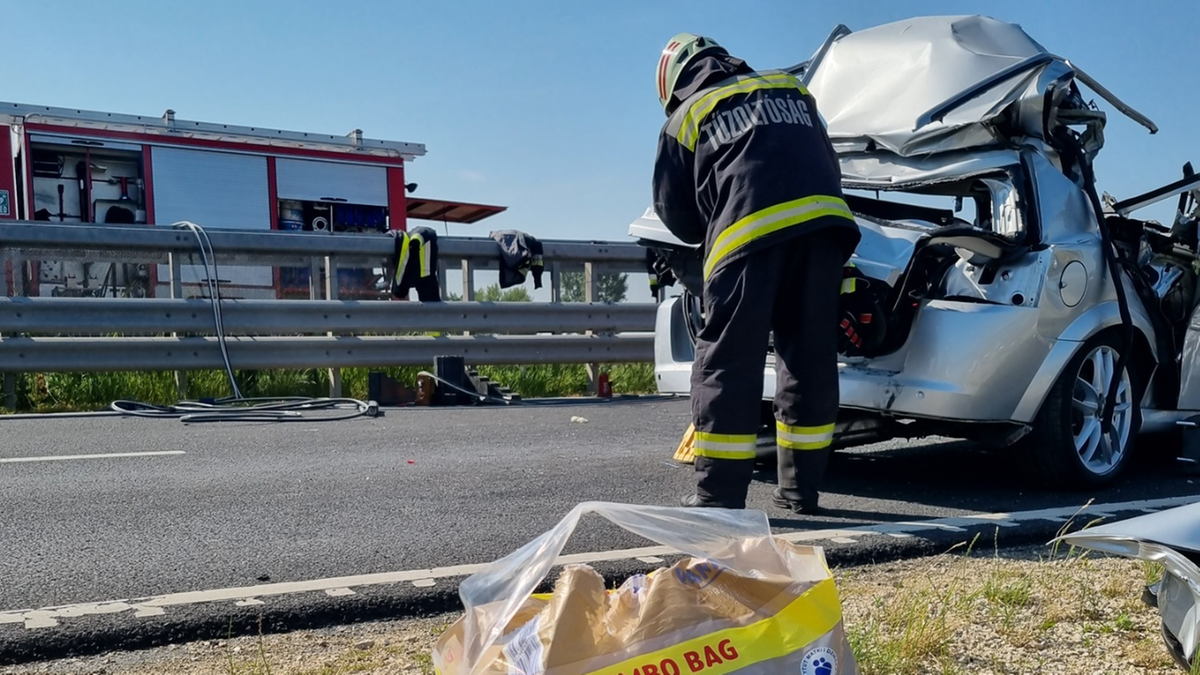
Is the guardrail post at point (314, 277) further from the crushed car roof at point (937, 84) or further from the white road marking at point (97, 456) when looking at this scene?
the crushed car roof at point (937, 84)

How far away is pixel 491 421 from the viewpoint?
693cm

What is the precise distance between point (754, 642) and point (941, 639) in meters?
0.91

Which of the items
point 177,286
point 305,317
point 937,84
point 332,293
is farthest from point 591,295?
point 937,84

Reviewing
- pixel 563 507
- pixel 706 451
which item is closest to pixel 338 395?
pixel 563 507

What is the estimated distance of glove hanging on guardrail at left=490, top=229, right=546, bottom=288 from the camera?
29.2ft

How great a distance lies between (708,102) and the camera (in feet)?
12.8

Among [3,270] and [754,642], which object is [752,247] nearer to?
[754,642]

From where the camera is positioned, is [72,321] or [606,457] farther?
[72,321]

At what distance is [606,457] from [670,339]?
0.70 metres

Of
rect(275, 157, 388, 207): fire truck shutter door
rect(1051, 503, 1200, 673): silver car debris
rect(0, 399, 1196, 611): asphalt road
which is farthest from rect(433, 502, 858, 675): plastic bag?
rect(275, 157, 388, 207): fire truck shutter door

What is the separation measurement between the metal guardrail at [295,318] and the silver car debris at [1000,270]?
3552mm

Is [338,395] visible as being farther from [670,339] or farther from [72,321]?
[670,339]

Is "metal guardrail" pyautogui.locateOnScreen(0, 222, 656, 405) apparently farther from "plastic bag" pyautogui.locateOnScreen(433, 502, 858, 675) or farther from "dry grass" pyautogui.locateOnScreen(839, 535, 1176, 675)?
"plastic bag" pyautogui.locateOnScreen(433, 502, 858, 675)

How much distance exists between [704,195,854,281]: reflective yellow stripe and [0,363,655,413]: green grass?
506 centimetres
